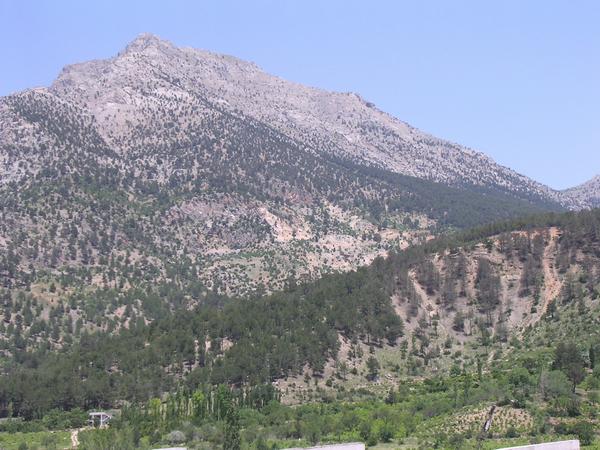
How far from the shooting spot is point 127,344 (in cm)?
12112

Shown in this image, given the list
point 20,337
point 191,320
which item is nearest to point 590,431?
point 191,320

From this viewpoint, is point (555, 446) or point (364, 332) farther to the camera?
point (364, 332)

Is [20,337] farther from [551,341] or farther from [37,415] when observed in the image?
[551,341]

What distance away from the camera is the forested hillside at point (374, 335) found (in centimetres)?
10444

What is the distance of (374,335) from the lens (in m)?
122

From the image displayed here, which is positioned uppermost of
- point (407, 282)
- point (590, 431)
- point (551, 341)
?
point (407, 282)

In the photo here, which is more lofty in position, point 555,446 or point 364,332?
point 364,332

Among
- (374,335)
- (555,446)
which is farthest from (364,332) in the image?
(555,446)

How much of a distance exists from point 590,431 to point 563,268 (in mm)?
67920

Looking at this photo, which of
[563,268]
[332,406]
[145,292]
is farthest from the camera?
[145,292]

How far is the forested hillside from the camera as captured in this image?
104438mm

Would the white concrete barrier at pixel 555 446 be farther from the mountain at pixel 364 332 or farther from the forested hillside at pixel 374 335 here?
the mountain at pixel 364 332

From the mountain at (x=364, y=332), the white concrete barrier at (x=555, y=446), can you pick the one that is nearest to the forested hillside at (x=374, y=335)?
the mountain at (x=364, y=332)

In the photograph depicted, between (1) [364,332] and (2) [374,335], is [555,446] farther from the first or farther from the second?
(1) [364,332]
